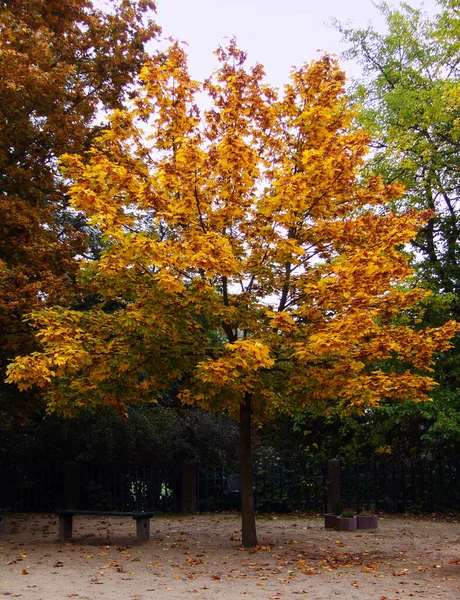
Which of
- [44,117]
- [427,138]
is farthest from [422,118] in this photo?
[44,117]

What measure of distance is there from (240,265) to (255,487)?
843 cm

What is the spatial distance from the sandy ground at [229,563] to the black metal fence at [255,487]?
237cm

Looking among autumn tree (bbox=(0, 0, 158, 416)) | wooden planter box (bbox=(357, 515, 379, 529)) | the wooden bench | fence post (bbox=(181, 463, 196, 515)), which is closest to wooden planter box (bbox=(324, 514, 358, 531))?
wooden planter box (bbox=(357, 515, 379, 529))

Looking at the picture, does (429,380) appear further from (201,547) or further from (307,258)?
(201,547)

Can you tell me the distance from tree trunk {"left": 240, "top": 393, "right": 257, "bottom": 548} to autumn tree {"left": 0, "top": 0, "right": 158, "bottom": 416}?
3689mm

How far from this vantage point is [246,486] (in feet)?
35.0

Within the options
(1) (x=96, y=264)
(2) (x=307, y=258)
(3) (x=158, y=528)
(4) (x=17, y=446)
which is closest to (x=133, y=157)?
(1) (x=96, y=264)

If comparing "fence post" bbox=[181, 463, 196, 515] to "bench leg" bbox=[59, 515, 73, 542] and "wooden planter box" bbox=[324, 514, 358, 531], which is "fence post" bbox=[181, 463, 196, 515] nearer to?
"wooden planter box" bbox=[324, 514, 358, 531]

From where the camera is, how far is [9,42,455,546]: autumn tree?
903cm

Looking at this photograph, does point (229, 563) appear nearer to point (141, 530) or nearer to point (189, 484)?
point (141, 530)

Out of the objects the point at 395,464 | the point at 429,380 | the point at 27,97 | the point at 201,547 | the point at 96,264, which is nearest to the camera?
the point at 429,380

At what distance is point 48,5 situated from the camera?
1441 cm

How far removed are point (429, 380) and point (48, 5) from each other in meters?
10.8

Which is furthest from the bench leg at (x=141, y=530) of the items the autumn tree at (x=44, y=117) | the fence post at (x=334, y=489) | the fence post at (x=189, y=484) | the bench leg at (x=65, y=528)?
the fence post at (x=189, y=484)
